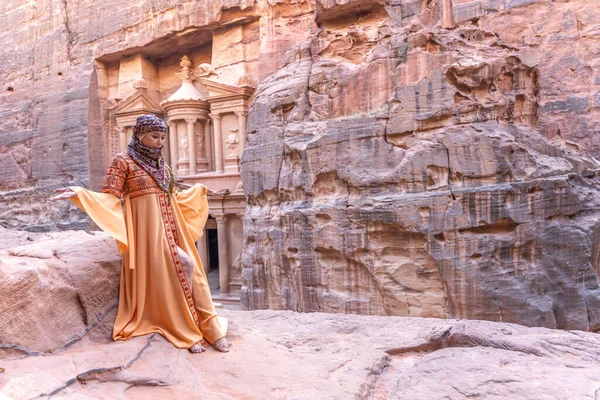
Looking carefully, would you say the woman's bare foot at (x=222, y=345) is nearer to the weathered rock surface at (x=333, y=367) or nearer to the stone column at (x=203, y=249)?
the weathered rock surface at (x=333, y=367)

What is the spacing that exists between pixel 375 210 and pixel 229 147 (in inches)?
356

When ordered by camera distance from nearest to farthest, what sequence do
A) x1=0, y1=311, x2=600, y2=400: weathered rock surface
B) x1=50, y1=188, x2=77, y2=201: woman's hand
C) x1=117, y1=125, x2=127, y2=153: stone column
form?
x1=0, y1=311, x2=600, y2=400: weathered rock surface < x1=50, y1=188, x2=77, y2=201: woman's hand < x1=117, y1=125, x2=127, y2=153: stone column

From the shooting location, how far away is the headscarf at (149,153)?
302 centimetres

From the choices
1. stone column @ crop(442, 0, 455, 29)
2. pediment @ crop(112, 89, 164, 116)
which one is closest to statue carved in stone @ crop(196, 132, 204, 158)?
pediment @ crop(112, 89, 164, 116)

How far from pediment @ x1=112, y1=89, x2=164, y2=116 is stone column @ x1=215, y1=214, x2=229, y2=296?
6323 millimetres

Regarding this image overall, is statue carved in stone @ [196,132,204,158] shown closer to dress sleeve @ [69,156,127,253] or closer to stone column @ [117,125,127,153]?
stone column @ [117,125,127,153]

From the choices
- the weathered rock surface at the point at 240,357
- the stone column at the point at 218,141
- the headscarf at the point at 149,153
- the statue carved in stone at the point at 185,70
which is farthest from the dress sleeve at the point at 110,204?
the statue carved in stone at the point at 185,70

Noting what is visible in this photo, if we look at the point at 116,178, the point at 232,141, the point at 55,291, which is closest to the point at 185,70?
the point at 232,141

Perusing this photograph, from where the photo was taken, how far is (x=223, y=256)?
1545 centimetres

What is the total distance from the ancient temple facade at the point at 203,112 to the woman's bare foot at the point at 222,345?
1174cm

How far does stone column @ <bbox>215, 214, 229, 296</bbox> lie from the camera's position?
1525 cm

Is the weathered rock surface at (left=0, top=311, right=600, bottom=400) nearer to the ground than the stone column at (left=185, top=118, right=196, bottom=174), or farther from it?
nearer to the ground

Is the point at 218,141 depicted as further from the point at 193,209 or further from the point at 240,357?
the point at 240,357

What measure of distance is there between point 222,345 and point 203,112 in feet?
51.6
